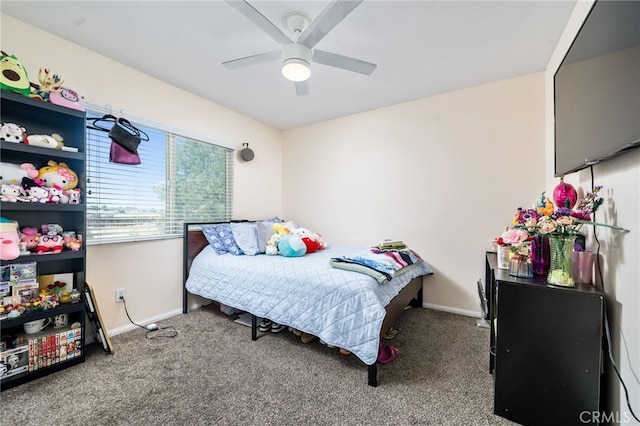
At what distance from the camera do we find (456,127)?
285 cm

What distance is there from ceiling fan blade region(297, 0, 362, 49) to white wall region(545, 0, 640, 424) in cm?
140

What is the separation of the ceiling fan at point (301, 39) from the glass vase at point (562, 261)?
1.55 metres

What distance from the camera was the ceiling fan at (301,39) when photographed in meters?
1.41

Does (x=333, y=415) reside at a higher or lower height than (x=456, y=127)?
lower

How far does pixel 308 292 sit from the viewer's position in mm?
1938

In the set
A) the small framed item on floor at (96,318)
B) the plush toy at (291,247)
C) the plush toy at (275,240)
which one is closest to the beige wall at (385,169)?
the small framed item on floor at (96,318)

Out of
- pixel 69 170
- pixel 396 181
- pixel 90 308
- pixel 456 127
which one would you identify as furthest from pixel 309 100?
pixel 90 308

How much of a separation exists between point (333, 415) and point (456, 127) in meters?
2.83

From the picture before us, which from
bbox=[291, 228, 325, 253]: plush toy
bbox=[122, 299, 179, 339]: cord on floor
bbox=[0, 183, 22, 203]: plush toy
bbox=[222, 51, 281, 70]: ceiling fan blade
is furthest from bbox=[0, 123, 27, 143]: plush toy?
bbox=[291, 228, 325, 253]: plush toy

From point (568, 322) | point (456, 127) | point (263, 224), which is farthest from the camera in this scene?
point (263, 224)

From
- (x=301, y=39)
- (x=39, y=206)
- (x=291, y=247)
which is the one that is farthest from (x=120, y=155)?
(x=301, y=39)

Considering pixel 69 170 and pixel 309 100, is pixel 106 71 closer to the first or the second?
pixel 69 170

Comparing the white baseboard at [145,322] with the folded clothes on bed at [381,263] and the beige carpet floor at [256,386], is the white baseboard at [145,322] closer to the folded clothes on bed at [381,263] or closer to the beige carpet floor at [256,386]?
the beige carpet floor at [256,386]

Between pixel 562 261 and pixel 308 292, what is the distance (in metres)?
1.46
